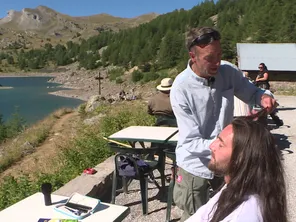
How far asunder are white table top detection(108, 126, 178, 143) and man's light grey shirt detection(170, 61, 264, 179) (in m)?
1.51

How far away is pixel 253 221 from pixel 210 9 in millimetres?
107936

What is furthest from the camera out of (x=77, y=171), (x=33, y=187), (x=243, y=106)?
(x=243, y=106)

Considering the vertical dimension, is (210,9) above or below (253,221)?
above

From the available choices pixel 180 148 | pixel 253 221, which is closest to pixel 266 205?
pixel 253 221

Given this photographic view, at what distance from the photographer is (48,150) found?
1199 cm

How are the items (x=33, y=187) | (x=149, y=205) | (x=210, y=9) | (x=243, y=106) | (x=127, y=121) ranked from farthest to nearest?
(x=210, y=9)
(x=127, y=121)
(x=243, y=106)
(x=33, y=187)
(x=149, y=205)

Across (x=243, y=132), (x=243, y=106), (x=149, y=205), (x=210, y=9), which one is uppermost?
(x=210, y=9)

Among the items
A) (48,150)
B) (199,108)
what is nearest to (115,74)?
(48,150)

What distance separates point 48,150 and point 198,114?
33.3 ft

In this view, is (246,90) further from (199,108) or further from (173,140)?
(173,140)

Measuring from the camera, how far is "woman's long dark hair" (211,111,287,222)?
5.06ft

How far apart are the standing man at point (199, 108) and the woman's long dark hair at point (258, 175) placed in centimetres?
73

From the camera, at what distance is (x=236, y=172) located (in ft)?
5.25

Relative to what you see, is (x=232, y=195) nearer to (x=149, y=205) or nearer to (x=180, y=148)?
(x=180, y=148)
